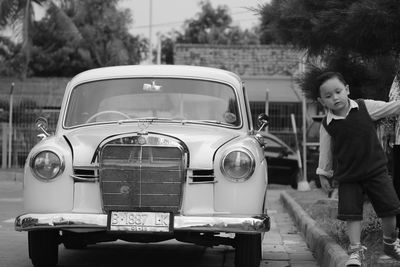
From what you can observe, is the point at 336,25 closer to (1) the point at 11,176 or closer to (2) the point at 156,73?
(2) the point at 156,73

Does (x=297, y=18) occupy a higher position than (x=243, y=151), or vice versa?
Result: (x=297, y=18)

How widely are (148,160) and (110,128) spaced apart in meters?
0.74

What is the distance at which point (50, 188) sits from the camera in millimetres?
5625

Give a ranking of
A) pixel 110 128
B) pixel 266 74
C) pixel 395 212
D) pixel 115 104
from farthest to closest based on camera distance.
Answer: pixel 266 74
pixel 115 104
pixel 110 128
pixel 395 212

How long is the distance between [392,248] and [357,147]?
2.64ft

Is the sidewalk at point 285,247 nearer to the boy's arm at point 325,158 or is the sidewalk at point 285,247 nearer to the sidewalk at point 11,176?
the boy's arm at point 325,158

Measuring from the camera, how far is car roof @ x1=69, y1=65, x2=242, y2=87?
6820 mm

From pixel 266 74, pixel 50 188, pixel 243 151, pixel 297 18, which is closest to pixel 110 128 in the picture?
pixel 50 188

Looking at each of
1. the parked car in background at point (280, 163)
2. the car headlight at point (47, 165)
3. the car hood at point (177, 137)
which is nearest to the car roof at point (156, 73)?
the car hood at point (177, 137)

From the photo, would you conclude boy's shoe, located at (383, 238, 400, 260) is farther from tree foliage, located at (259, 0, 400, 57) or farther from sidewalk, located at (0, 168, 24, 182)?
sidewalk, located at (0, 168, 24, 182)

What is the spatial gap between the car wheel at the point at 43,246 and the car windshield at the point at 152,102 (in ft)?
3.63

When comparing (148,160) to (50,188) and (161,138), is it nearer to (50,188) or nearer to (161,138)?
(161,138)

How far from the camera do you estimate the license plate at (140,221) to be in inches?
213

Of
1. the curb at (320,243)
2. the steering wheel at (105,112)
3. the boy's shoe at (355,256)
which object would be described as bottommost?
the curb at (320,243)
